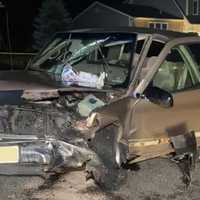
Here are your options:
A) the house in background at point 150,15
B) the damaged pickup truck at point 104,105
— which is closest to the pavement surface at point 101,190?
the damaged pickup truck at point 104,105

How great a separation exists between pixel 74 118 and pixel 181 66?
5.34 ft

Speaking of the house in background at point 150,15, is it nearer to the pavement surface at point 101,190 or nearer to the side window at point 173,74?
the side window at point 173,74

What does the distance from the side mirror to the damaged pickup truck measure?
0.03 feet

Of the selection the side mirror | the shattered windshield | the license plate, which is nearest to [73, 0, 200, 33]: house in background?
the shattered windshield

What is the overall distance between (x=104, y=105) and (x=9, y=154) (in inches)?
41.9

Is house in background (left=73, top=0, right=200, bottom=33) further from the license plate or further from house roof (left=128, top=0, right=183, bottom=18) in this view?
the license plate

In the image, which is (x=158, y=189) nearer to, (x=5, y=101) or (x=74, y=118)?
(x=74, y=118)

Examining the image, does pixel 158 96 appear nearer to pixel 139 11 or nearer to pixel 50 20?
pixel 50 20

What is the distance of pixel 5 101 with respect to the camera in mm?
5918

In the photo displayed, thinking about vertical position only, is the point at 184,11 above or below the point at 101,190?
below

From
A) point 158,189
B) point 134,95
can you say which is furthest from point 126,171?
point 134,95

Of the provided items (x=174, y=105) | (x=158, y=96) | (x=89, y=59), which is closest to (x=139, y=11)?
(x=89, y=59)

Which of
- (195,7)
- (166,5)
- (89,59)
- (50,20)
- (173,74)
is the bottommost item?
(50,20)

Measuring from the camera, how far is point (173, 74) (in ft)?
22.3
